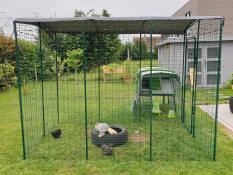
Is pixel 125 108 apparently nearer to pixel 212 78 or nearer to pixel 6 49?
pixel 212 78

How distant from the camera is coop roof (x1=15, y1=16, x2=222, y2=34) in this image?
3689 mm

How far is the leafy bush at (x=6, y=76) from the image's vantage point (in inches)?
392

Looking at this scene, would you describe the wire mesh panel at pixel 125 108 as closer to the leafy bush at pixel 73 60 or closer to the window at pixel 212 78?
the leafy bush at pixel 73 60

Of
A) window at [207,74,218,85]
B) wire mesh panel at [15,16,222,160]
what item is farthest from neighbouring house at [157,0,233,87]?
wire mesh panel at [15,16,222,160]

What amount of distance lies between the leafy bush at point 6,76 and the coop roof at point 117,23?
5644 mm

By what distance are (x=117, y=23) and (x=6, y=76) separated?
25.3ft

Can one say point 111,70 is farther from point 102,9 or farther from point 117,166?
point 102,9

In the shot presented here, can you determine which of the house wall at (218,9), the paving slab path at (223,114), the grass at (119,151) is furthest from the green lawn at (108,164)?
the house wall at (218,9)

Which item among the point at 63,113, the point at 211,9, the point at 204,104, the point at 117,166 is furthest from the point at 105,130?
the point at 211,9

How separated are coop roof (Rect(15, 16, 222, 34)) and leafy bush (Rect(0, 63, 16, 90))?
5.64 m

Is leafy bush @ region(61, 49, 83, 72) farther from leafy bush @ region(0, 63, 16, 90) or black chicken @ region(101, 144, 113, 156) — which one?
leafy bush @ region(0, 63, 16, 90)

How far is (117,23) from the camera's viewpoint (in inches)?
173

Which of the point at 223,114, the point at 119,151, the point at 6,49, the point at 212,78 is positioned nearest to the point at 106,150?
the point at 119,151

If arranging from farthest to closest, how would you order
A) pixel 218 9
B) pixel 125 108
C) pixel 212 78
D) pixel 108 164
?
1. pixel 218 9
2. pixel 212 78
3. pixel 125 108
4. pixel 108 164
